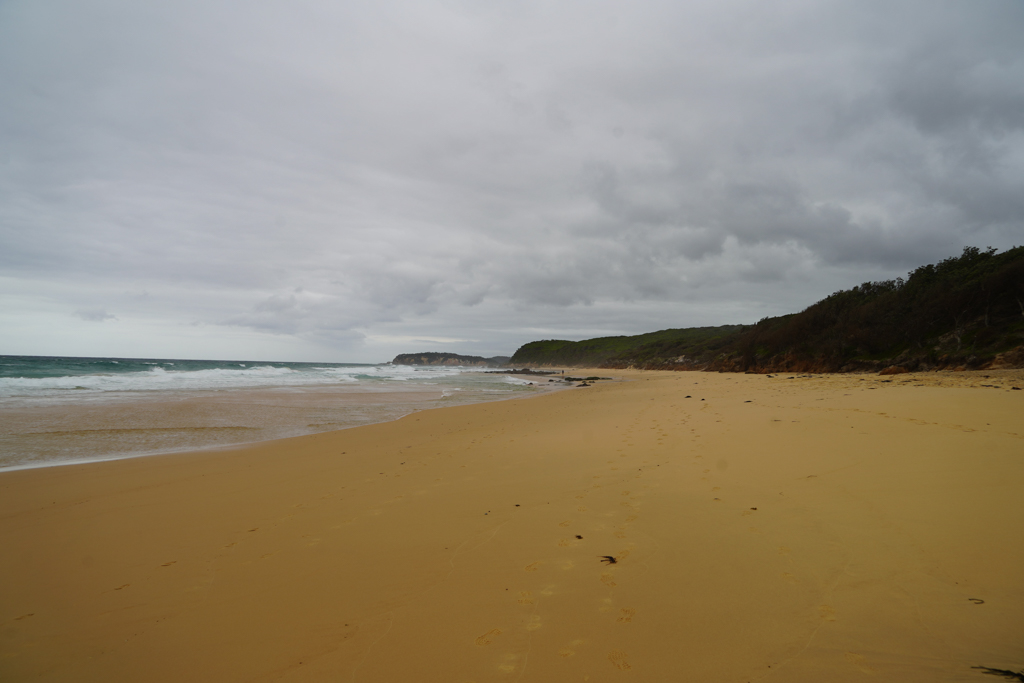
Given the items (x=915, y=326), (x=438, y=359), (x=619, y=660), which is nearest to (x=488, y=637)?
(x=619, y=660)

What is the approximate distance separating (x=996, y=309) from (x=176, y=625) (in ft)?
101

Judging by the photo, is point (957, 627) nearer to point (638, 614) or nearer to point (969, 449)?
point (638, 614)

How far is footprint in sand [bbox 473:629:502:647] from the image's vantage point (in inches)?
97.9

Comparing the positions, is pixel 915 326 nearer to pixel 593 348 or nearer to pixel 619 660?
pixel 619 660

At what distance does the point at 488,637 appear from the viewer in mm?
2531

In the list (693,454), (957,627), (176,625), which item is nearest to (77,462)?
(176,625)

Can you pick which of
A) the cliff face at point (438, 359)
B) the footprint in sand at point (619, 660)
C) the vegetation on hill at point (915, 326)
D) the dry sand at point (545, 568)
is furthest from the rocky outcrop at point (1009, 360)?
the cliff face at point (438, 359)

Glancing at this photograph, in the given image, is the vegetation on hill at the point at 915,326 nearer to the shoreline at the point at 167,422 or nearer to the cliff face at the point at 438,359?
the shoreline at the point at 167,422

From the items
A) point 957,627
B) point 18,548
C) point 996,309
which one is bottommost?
point 18,548

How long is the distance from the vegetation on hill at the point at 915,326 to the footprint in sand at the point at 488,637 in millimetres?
23398

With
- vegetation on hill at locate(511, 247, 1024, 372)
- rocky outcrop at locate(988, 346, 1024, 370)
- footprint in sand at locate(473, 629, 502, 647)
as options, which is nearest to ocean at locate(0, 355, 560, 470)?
footprint in sand at locate(473, 629, 502, 647)

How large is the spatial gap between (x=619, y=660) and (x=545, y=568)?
3.50 feet

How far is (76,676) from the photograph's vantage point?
2430 mm

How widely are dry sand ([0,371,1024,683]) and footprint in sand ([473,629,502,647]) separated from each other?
1 centimetres
